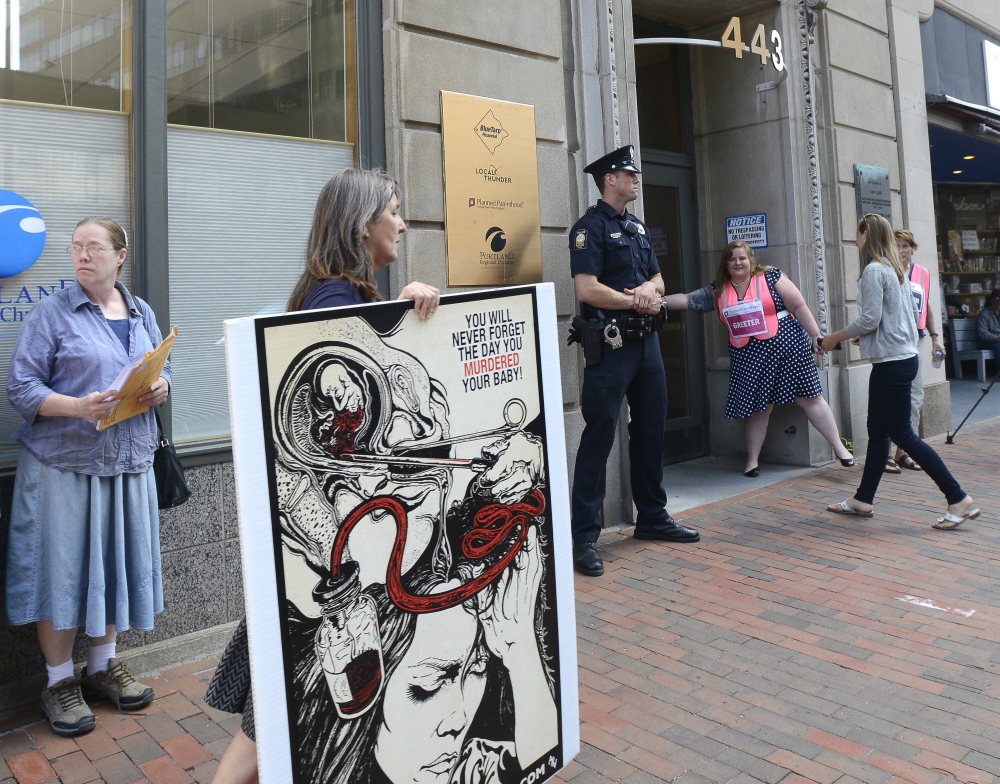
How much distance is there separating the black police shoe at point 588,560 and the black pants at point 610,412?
5 cm

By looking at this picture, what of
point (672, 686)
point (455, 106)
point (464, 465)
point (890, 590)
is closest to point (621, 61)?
point (455, 106)

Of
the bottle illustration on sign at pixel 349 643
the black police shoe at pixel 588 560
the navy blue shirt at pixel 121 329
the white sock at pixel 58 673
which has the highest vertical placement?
the navy blue shirt at pixel 121 329

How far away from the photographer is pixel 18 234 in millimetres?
3783

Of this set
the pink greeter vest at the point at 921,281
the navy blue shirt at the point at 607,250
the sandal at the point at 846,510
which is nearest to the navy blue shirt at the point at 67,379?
the navy blue shirt at the point at 607,250

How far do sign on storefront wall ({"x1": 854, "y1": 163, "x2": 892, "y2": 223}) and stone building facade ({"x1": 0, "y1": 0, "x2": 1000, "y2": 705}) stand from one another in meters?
0.10

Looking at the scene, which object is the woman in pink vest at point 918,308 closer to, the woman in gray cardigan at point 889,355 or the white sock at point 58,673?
the woman in gray cardigan at point 889,355

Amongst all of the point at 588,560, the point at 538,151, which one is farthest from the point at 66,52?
the point at 588,560

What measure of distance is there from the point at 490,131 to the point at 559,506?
3495 mm

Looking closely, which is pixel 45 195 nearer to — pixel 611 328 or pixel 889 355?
pixel 611 328

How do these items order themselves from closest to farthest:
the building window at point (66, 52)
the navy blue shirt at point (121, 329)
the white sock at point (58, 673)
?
the white sock at point (58, 673) → the navy blue shirt at point (121, 329) → the building window at point (66, 52)

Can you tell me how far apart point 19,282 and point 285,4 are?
7.27 feet

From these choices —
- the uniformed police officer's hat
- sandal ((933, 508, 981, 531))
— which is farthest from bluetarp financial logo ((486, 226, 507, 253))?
sandal ((933, 508, 981, 531))

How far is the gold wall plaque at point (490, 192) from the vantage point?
17.3ft

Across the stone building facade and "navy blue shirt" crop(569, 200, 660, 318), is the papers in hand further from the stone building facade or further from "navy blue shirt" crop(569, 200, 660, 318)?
"navy blue shirt" crop(569, 200, 660, 318)
